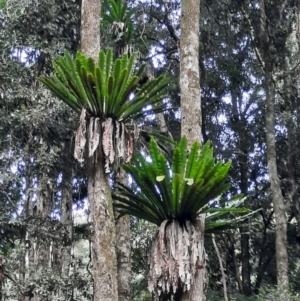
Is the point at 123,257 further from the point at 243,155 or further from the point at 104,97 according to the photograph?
the point at 243,155

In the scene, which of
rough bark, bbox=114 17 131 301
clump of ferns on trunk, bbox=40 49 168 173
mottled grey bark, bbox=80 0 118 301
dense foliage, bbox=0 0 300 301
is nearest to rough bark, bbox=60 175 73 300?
dense foliage, bbox=0 0 300 301

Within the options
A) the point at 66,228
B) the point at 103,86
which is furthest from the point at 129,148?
the point at 66,228

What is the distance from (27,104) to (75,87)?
4400mm

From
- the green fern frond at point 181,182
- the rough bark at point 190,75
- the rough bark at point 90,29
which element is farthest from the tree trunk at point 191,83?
the rough bark at point 90,29

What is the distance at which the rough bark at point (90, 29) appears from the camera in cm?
548

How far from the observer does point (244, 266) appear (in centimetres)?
1355

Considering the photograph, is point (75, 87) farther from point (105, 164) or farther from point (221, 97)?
point (221, 97)

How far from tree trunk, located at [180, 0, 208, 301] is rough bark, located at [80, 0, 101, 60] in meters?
0.86

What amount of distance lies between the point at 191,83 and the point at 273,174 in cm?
527

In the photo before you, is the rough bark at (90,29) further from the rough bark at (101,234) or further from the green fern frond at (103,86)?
the rough bark at (101,234)

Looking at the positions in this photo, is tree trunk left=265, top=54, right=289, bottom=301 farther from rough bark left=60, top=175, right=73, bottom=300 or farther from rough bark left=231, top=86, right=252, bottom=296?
rough bark left=60, top=175, right=73, bottom=300

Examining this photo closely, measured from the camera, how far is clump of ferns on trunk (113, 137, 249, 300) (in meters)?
4.10

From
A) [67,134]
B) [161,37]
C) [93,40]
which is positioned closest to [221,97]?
[161,37]

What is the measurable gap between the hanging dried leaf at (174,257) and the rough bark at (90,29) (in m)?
2.01
